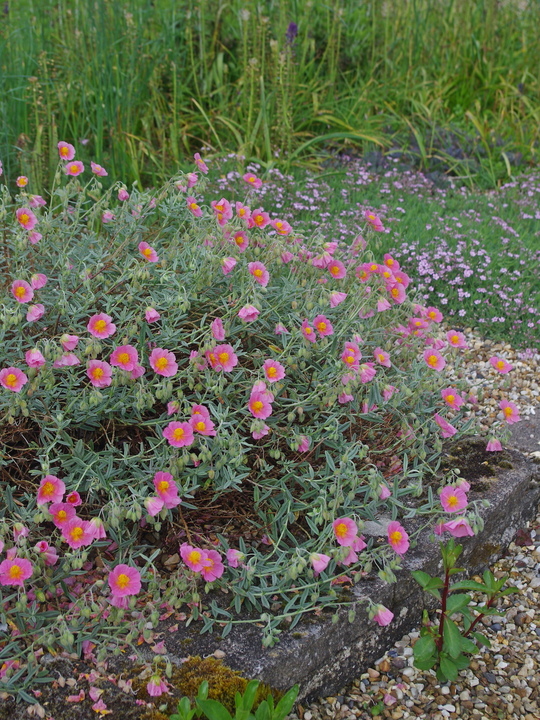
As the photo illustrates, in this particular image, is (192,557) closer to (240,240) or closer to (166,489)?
(166,489)

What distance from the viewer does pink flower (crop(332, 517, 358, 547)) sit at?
1944 millimetres

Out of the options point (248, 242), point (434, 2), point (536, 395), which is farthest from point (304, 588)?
point (434, 2)

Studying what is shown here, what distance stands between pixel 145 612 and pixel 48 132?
11.2 ft

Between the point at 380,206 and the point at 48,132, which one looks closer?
the point at 48,132

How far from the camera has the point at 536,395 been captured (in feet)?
11.4

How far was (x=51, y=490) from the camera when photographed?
6.16 ft

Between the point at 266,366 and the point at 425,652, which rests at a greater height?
the point at 266,366

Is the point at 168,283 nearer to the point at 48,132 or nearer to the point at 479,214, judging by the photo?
the point at 48,132

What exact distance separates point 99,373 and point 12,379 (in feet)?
0.73

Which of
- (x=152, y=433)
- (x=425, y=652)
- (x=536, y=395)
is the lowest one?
(x=536, y=395)

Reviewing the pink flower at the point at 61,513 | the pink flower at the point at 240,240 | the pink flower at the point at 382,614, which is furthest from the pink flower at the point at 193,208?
the pink flower at the point at 382,614

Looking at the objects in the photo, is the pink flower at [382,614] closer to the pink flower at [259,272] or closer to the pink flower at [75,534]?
the pink flower at [75,534]

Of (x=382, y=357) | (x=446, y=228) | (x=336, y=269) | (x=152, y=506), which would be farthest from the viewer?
(x=446, y=228)

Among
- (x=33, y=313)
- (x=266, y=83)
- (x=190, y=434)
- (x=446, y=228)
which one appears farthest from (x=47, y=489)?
(x=266, y=83)
